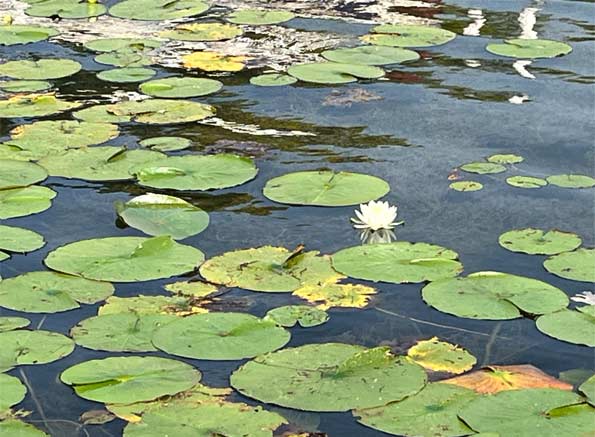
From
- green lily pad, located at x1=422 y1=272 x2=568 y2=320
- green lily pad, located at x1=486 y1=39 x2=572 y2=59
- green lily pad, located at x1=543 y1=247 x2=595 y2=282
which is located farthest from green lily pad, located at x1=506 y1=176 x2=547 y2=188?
green lily pad, located at x1=486 y1=39 x2=572 y2=59

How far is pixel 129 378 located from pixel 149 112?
2.04 meters

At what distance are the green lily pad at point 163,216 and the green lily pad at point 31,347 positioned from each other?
682 mm

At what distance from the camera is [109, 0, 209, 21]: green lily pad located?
18.9ft

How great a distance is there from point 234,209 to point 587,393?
1.41 metres

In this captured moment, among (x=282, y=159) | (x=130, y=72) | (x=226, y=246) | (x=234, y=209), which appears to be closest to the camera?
(x=226, y=246)

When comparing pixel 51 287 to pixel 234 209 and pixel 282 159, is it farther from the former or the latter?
pixel 282 159

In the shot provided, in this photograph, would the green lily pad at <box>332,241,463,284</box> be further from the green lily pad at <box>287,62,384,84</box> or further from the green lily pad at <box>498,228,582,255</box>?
the green lily pad at <box>287,62,384,84</box>

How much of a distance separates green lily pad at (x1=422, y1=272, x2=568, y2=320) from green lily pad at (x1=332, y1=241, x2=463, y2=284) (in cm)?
7

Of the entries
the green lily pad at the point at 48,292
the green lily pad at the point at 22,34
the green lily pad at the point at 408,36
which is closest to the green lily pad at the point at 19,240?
the green lily pad at the point at 48,292

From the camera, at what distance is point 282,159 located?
3914 mm

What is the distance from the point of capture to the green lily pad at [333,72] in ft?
15.6

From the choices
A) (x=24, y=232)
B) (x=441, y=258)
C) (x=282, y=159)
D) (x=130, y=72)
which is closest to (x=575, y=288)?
(x=441, y=258)

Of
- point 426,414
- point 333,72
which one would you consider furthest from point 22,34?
point 426,414

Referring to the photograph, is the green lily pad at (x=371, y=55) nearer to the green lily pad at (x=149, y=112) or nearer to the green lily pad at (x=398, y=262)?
the green lily pad at (x=149, y=112)
